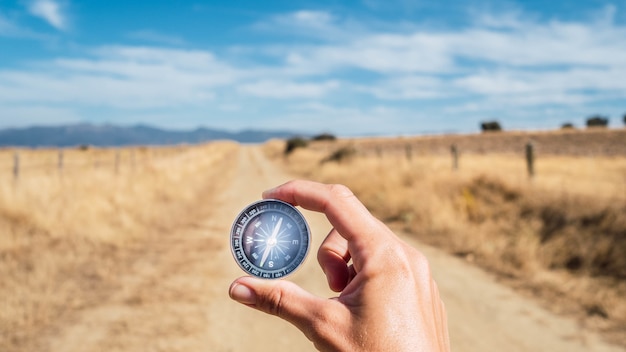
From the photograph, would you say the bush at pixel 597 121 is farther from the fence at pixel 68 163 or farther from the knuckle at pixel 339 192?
the knuckle at pixel 339 192

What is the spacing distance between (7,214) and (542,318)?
8.45 meters

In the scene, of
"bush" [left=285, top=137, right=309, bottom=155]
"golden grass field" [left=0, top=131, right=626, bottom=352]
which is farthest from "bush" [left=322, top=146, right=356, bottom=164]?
"bush" [left=285, top=137, right=309, bottom=155]

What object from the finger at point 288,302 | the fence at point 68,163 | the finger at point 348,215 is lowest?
the fence at point 68,163

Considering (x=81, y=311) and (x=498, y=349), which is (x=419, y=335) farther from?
(x=81, y=311)

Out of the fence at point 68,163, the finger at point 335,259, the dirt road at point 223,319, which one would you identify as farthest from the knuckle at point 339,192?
the fence at point 68,163

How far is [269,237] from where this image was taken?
147cm

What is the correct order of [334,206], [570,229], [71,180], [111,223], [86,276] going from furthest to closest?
[71,180]
[111,223]
[570,229]
[86,276]
[334,206]

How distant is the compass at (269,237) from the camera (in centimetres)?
144

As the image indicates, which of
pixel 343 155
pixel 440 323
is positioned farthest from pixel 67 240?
pixel 343 155

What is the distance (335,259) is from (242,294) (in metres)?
0.28

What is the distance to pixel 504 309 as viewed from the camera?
18.2 feet

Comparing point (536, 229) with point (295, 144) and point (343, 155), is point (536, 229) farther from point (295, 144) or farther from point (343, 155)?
point (295, 144)

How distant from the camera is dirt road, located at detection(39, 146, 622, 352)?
4555 mm

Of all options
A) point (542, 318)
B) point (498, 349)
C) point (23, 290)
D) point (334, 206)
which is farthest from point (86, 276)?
point (334, 206)
